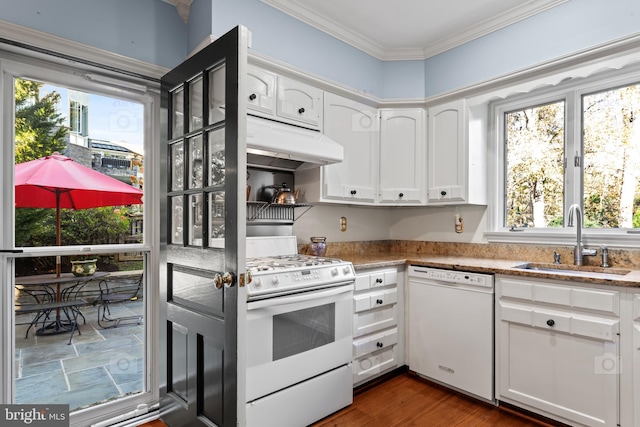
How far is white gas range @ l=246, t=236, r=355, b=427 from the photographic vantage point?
1903 millimetres

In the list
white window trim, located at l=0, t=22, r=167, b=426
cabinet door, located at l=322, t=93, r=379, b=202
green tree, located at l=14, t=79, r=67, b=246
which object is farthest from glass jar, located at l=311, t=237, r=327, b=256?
green tree, located at l=14, t=79, r=67, b=246

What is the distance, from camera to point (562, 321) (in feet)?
6.70

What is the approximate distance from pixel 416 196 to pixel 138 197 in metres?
2.20

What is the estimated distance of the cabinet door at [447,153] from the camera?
2.93m

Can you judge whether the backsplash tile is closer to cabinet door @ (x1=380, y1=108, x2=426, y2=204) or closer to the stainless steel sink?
the stainless steel sink

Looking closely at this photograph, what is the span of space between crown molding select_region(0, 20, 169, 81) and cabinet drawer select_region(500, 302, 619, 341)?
8.85ft

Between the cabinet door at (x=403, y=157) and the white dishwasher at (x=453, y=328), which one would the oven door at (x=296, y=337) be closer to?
the white dishwasher at (x=453, y=328)

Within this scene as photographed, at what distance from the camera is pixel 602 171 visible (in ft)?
8.27

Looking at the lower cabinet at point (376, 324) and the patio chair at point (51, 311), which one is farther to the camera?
the lower cabinet at point (376, 324)

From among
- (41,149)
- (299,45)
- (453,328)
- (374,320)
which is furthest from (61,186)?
(453,328)

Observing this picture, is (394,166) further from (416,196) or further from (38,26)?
(38,26)

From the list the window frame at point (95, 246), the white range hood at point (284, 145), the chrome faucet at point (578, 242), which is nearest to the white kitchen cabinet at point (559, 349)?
the chrome faucet at point (578, 242)

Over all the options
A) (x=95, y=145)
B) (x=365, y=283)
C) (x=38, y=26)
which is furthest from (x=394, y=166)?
(x=38, y=26)

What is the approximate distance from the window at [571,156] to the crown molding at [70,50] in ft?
8.98
